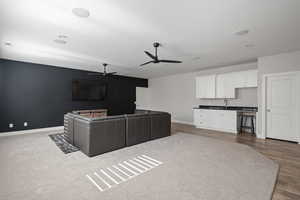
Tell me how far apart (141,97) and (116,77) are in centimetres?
208

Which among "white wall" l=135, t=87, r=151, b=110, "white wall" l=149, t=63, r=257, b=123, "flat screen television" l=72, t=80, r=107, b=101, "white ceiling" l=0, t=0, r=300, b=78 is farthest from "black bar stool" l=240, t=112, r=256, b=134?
"flat screen television" l=72, t=80, r=107, b=101

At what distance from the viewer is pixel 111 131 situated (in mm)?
3496

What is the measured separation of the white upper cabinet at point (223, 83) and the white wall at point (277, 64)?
0.45 m

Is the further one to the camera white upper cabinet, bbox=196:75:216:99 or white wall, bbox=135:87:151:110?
white wall, bbox=135:87:151:110

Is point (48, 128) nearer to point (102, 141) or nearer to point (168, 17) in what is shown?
point (102, 141)

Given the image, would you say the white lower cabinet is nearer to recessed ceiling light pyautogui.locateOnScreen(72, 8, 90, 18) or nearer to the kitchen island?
the kitchen island

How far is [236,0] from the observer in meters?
2.00

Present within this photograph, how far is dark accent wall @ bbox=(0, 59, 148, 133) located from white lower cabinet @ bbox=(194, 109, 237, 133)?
4857mm

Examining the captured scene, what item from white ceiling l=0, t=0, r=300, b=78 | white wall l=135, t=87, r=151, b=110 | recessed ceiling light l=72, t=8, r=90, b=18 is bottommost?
white wall l=135, t=87, r=151, b=110

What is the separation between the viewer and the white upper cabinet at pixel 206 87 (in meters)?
6.20

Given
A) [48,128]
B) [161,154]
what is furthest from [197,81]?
[48,128]

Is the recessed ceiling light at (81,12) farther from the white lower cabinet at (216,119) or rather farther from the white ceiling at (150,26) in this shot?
the white lower cabinet at (216,119)

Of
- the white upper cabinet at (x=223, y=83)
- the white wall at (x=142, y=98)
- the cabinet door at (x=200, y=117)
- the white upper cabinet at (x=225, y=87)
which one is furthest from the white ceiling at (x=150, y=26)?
the white wall at (x=142, y=98)

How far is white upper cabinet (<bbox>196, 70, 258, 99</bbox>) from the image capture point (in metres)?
5.30
